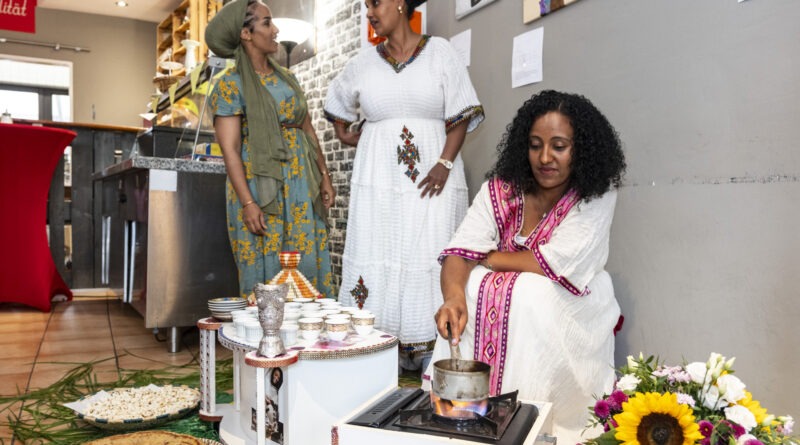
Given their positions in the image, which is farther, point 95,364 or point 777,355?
point 95,364

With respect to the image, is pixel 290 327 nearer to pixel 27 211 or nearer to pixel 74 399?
pixel 74 399

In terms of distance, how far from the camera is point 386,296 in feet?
8.26

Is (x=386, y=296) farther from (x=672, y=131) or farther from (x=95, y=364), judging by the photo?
(x=95, y=364)

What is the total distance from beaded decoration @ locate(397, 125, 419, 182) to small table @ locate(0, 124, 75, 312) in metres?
2.70

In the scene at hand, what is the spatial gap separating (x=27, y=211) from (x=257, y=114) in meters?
2.48

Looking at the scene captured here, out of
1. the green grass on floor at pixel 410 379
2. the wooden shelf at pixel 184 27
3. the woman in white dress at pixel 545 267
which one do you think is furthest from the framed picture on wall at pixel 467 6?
the wooden shelf at pixel 184 27

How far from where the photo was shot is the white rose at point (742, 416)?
1058mm

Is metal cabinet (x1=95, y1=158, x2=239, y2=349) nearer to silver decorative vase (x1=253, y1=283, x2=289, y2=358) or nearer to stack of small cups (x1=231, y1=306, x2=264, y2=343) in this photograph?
stack of small cups (x1=231, y1=306, x2=264, y2=343)

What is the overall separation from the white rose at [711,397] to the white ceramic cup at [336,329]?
89 centimetres

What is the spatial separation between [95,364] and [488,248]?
2056mm

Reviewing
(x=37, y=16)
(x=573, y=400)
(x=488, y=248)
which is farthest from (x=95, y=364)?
(x=37, y=16)

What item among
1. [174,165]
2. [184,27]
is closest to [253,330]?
[174,165]

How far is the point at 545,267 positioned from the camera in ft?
5.72

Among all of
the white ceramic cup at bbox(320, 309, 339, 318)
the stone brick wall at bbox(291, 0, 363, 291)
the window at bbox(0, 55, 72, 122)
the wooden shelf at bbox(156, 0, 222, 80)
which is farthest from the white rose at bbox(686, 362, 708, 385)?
the window at bbox(0, 55, 72, 122)
